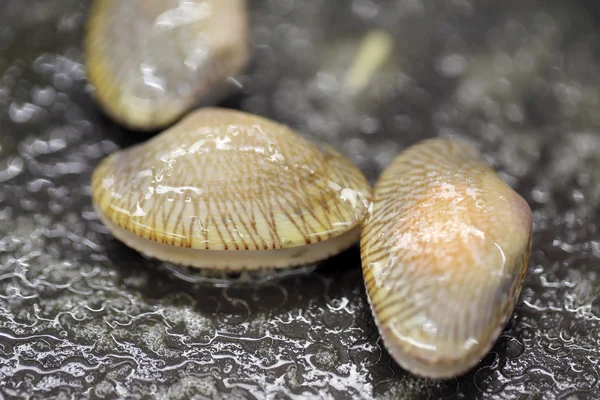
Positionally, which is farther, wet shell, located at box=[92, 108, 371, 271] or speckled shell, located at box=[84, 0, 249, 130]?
speckled shell, located at box=[84, 0, 249, 130]

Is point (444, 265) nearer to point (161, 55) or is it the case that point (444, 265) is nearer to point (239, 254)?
point (239, 254)

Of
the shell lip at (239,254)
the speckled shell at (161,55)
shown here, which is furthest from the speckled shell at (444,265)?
the speckled shell at (161,55)

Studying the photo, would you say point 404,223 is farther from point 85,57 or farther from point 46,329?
point 85,57

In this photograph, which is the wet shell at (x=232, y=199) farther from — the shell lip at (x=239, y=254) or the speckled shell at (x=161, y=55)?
the speckled shell at (x=161, y=55)

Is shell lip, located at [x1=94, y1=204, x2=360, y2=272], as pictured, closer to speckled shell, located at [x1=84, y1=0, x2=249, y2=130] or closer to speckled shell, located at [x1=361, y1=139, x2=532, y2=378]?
A: speckled shell, located at [x1=361, y1=139, x2=532, y2=378]

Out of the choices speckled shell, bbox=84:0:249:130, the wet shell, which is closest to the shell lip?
the wet shell

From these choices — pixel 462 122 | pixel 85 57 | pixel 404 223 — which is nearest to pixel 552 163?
pixel 462 122

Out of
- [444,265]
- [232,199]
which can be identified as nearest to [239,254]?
[232,199]
